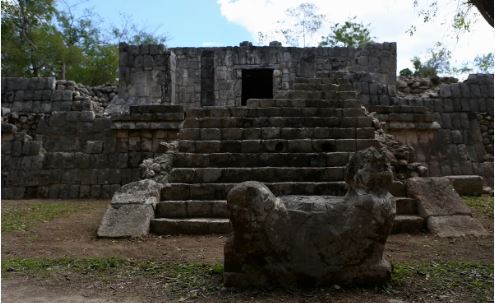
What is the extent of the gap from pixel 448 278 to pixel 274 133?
440 centimetres

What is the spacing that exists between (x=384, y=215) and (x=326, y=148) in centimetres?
413

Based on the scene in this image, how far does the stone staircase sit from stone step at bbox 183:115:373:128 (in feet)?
0.06

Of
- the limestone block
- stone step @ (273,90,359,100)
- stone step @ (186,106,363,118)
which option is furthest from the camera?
the limestone block

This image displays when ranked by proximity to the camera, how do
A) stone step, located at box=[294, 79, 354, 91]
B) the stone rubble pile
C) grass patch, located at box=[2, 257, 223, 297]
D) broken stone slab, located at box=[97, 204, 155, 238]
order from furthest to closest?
the stone rubble pile, stone step, located at box=[294, 79, 354, 91], broken stone slab, located at box=[97, 204, 155, 238], grass patch, located at box=[2, 257, 223, 297]

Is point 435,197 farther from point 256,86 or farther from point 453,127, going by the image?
point 256,86

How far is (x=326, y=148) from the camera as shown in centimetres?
791

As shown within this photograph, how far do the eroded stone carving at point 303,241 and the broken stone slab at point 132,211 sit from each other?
2.58 m

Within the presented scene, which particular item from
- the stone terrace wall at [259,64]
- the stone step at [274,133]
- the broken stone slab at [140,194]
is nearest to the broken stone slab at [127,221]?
the broken stone slab at [140,194]

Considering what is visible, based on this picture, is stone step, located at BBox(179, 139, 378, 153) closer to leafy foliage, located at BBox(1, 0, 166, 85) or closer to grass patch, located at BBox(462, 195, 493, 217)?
grass patch, located at BBox(462, 195, 493, 217)

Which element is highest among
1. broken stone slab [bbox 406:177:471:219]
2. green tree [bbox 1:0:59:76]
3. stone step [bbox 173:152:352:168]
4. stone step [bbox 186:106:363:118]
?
green tree [bbox 1:0:59:76]

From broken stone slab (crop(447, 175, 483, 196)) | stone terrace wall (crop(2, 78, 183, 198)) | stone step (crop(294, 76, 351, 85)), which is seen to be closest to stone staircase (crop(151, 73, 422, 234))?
stone step (crop(294, 76, 351, 85))

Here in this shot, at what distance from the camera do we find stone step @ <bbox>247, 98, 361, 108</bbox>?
908 cm

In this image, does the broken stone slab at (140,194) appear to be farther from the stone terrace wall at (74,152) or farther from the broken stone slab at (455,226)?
the broken stone slab at (455,226)

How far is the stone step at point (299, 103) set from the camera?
29.8ft
